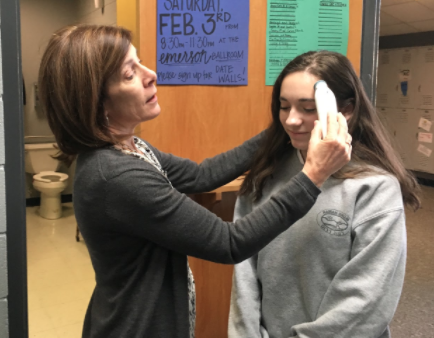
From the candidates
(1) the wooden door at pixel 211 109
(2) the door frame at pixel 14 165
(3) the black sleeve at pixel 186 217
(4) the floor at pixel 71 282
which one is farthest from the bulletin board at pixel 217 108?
(4) the floor at pixel 71 282

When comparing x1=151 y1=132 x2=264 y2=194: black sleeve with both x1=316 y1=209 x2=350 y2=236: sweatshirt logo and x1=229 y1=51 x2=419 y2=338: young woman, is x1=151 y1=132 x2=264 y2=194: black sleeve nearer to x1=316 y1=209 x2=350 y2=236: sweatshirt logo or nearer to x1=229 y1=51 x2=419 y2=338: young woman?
x1=229 y1=51 x2=419 y2=338: young woman

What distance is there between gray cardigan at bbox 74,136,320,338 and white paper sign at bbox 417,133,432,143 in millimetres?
5009

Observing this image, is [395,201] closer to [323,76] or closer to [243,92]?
[323,76]

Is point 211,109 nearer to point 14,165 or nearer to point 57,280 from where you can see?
point 14,165

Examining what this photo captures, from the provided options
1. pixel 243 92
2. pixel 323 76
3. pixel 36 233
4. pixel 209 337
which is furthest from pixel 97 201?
pixel 36 233

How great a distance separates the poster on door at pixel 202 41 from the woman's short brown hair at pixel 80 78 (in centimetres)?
49

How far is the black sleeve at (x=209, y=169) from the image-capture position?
3.86ft

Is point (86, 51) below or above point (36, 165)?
above

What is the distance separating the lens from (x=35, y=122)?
453 cm

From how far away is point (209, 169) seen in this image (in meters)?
1.22

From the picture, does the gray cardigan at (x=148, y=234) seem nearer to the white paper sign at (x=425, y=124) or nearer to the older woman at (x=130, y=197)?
the older woman at (x=130, y=197)

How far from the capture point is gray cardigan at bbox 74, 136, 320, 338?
842 mm

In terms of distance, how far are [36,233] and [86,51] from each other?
3.23 meters

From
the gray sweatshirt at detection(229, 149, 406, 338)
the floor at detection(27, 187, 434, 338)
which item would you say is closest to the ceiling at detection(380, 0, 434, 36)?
the floor at detection(27, 187, 434, 338)
